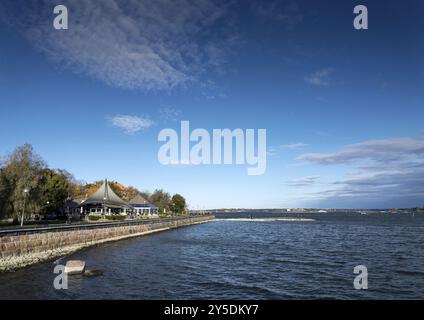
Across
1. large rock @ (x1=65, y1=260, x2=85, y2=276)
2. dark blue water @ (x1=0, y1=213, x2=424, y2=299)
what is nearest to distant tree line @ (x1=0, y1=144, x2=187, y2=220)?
dark blue water @ (x1=0, y1=213, x2=424, y2=299)

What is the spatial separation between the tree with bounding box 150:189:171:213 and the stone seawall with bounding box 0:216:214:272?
9838cm

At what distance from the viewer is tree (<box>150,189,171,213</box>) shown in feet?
506

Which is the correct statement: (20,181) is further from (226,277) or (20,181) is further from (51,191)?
(226,277)

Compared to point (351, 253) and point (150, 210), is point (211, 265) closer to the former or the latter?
point (351, 253)

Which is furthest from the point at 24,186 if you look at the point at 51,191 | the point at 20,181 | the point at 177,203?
the point at 177,203

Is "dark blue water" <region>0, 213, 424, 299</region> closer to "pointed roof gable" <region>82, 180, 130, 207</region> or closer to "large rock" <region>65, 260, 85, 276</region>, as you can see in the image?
"large rock" <region>65, 260, 85, 276</region>

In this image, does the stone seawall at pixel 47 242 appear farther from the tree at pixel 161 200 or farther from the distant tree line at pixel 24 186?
the tree at pixel 161 200

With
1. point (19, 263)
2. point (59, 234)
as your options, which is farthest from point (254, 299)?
point (59, 234)

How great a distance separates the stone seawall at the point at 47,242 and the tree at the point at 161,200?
9838 cm

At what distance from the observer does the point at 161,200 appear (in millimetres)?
164500

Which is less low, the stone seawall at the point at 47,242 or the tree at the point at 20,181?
the tree at the point at 20,181

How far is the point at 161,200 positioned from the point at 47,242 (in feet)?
428

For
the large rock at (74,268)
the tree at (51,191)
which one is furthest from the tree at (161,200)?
the large rock at (74,268)

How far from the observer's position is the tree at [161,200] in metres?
154
